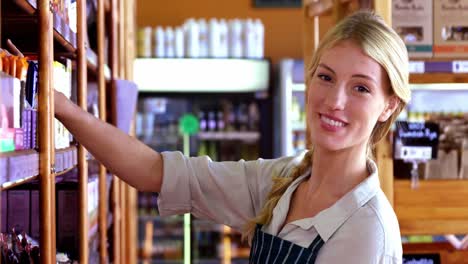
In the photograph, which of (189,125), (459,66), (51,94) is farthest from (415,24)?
(189,125)

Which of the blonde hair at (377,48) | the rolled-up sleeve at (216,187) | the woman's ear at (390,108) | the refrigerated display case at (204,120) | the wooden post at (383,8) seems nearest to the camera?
the blonde hair at (377,48)

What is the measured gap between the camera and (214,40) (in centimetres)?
668

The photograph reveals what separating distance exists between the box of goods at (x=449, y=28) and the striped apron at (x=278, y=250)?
130 cm

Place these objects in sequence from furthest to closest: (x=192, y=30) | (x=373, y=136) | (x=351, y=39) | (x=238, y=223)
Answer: (x=192, y=30) < (x=238, y=223) < (x=373, y=136) < (x=351, y=39)

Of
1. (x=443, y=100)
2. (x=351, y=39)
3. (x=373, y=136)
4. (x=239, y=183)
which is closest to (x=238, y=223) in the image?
(x=239, y=183)

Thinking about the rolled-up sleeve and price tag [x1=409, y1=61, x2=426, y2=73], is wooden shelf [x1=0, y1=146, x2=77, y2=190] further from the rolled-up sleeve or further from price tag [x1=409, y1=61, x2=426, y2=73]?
price tag [x1=409, y1=61, x2=426, y2=73]

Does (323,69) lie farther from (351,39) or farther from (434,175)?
(434,175)

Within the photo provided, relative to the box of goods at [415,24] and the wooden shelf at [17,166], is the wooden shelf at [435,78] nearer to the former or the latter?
the box of goods at [415,24]

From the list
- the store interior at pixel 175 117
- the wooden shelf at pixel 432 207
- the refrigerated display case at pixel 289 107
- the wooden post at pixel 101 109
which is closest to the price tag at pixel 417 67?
the store interior at pixel 175 117

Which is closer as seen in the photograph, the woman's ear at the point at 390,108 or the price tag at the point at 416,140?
the woman's ear at the point at 390,108

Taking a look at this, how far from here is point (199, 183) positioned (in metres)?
2.18

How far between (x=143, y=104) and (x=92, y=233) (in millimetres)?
3954

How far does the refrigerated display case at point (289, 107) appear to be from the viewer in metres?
6.52

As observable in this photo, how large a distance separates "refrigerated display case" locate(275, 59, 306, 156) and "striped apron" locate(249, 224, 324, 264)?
4467 mm
